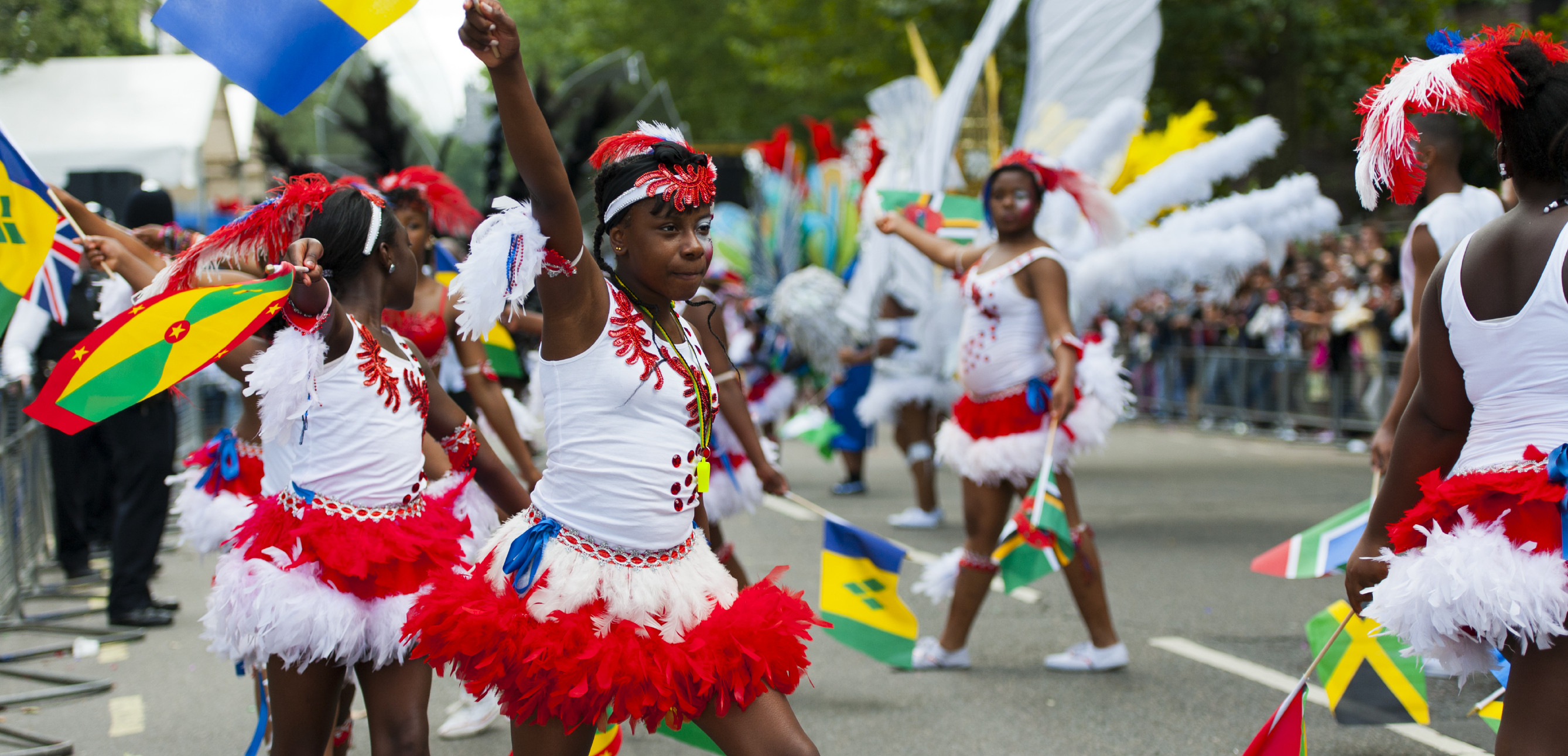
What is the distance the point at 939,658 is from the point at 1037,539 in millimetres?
677

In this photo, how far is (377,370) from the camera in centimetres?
301

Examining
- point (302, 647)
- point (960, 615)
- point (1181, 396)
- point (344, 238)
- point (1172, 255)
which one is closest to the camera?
point (302, 647)

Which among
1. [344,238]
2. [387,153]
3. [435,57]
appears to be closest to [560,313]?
[344,238]

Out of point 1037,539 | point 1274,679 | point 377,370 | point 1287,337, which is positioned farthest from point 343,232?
point 1287,337

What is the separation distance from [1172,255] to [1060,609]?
2303mm

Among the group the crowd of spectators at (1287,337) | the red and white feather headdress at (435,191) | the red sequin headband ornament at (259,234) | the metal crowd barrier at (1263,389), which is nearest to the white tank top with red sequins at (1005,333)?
the red and white feather headdress at (435,191)

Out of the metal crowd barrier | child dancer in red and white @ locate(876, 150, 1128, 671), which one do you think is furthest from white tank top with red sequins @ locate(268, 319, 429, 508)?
the metal crowd barrier

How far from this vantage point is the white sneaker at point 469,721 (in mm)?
4418

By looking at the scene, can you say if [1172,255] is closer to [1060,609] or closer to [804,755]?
[1060,609]

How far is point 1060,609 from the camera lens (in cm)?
636

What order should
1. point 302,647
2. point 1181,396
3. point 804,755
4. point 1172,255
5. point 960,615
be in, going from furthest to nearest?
1. point 1181,396
2. point 1172,255
3. point 960,615
4. point 302,647
5. point 804,755

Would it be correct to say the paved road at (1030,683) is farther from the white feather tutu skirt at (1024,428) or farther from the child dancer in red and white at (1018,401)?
the white feather tutu skirt at (1024,428)

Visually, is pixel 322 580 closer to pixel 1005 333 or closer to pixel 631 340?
pixel 631 340

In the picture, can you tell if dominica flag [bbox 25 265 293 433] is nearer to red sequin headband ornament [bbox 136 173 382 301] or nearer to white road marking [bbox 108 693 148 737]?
red sequin headband ornament [bbox 136 173 382 301]
